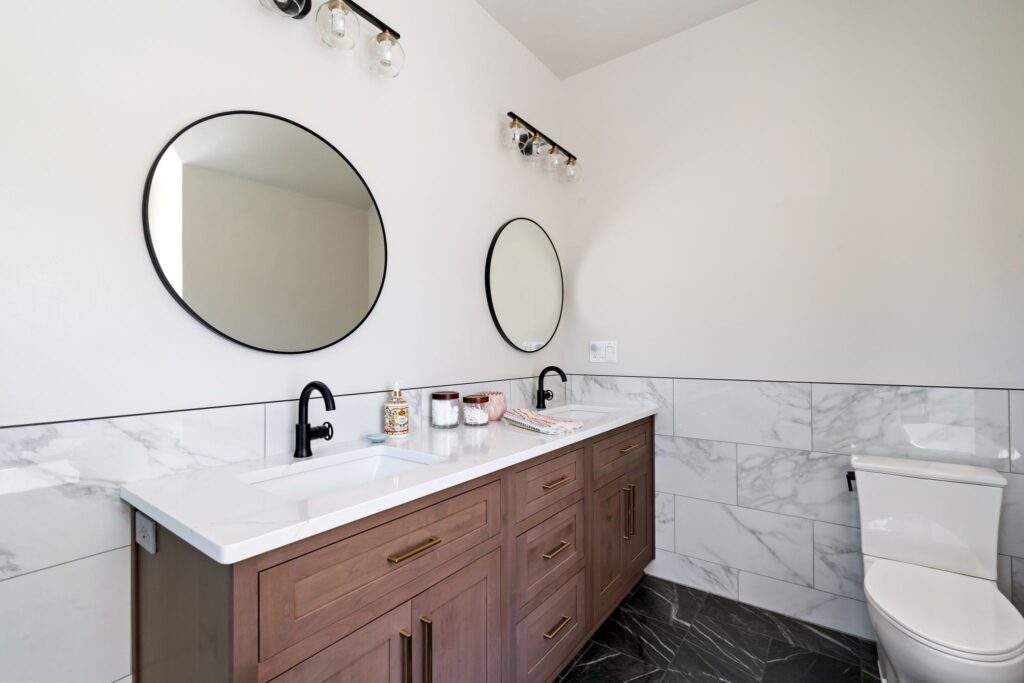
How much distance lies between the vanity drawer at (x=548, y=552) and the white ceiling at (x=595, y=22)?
2.31 m

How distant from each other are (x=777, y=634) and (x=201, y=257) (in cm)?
259

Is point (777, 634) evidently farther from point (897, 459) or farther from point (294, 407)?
point (294, 407)

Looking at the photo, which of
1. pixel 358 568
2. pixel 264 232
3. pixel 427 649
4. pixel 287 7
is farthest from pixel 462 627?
pixel 287 7

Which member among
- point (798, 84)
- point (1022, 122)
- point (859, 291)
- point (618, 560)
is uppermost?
point (798, 84)

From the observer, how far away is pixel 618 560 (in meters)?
2.08

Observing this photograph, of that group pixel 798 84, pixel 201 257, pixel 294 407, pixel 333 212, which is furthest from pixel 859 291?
pixel 201 257

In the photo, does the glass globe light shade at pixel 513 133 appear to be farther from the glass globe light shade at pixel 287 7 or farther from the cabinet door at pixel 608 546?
the cabinet door at pixel 608 546

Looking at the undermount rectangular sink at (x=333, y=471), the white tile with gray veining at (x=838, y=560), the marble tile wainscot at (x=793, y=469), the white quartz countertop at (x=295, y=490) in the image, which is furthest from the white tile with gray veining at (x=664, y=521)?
the undermount rectangular sink at (x=333, y=471)

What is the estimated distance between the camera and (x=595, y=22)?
7.80 ft

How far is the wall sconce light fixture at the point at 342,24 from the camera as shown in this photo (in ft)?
4.59

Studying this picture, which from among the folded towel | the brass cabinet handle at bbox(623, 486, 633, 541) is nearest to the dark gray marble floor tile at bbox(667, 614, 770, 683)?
the brass cabinet handle at bbox(623, 486, 633, 541)

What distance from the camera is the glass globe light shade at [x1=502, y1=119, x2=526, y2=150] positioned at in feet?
7.61

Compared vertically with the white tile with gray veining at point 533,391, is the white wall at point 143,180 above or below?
above

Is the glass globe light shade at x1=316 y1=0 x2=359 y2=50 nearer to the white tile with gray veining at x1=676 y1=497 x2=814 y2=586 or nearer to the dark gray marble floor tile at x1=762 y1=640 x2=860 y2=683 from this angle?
the white tile with gray veining at x1=676 y1=497 x2=814 y2=586
